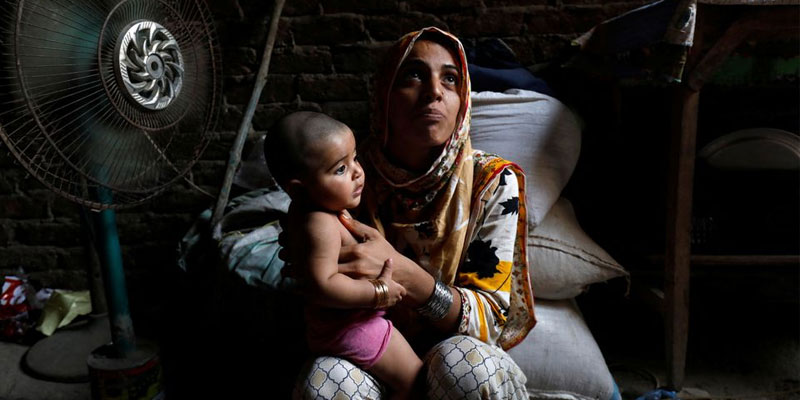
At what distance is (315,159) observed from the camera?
1.01 m

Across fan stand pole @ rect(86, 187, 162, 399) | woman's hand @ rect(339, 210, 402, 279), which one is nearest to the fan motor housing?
fan stand pole @ rect(86, 187, 162, 399)

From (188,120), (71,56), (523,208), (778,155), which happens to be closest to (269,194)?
(188,120)

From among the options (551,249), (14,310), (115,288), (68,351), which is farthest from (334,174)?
(14,310)

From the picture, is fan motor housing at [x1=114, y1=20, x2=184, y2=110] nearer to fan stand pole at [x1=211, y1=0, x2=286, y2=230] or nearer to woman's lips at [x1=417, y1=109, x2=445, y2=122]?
fan stand pole at [x1=211, y1=0, x2=286, y2=230]

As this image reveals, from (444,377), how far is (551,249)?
2.39 ft

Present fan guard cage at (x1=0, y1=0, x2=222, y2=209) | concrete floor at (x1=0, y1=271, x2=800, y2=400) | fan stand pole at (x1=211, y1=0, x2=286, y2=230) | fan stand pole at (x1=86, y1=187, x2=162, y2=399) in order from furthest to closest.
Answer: fan stand pole at (x1=211, y1=0, x2=286, y2=230) → concrete floor at (x1=0, y1=271, x2=800, y2=400) → fan stand pole at (x1=86, y1=187, x2=162, y2=399) → fan guard cage at (x1=0, y1=0, x2=222, y2=209)

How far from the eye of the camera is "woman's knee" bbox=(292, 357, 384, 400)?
104 cm

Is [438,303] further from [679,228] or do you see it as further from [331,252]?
[679,228]

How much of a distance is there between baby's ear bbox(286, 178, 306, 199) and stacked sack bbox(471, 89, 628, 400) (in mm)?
784

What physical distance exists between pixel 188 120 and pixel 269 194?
0.39m

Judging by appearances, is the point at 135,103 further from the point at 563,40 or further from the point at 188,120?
the point at 563,40

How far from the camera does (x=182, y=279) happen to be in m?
2.52

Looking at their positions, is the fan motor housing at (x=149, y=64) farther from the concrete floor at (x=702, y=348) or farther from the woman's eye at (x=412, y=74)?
the concrete floor at (x=702, y=348)

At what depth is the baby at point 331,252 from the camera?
3.32 feet
